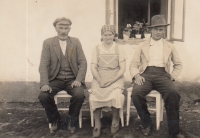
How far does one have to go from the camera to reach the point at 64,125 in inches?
176

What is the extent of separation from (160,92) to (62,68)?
60.6 inches

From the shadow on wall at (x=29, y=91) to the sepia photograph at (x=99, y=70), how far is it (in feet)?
0.07

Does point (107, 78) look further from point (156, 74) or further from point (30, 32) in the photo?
point (30, 32)

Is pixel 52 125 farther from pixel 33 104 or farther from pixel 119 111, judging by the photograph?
pixel 33 104

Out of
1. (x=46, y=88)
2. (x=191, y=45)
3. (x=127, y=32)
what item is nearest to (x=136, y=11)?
(x=127, y=32)

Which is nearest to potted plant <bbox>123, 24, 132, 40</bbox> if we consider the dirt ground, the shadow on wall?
the shadow on wall

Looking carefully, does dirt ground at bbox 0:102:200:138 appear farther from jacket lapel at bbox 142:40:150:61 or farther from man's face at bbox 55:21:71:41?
man's face at bbox 55:21:71:41

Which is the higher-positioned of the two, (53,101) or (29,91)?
(53,101)

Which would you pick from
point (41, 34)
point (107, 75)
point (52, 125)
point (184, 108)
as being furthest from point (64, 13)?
point (184, 108)

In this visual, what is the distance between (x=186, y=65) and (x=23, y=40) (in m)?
3.65

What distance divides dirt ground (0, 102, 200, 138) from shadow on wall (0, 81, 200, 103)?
0.38 meters

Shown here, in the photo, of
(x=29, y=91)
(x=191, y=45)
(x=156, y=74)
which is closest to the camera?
(x=156, y=74)

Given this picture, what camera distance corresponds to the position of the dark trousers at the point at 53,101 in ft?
13.4

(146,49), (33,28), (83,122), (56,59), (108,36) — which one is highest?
(33,28)
